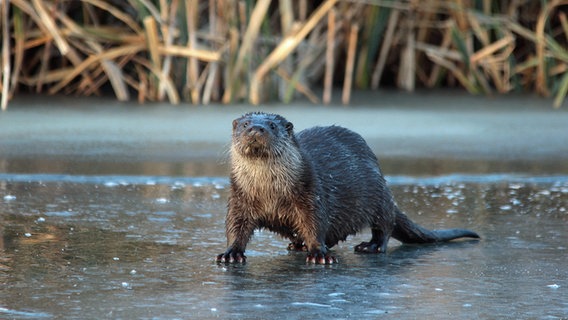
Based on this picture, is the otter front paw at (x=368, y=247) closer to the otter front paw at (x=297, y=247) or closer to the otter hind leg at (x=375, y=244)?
the otter hind leg at (x=375, y=244)

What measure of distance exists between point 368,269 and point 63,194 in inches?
75.3

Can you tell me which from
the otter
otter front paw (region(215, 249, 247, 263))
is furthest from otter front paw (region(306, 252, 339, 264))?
otter front paw (region(215, 249, 247, 263))

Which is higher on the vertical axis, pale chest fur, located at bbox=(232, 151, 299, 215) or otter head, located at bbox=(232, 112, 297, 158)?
otter head, located at bbox=(232, 112, 297, 158)

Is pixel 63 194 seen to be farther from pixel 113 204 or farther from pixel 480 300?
pixel 480 300

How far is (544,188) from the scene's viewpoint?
5.12 m

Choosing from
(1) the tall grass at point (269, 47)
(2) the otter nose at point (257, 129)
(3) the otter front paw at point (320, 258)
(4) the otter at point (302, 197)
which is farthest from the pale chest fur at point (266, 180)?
(1) the tall grass at point (269, 47)

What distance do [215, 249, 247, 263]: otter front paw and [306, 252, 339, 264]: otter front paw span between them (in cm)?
21

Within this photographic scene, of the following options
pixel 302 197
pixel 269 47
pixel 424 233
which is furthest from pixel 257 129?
pixel 269 47

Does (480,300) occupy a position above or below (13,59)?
below

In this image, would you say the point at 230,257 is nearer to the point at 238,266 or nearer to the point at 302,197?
the point at 238,266

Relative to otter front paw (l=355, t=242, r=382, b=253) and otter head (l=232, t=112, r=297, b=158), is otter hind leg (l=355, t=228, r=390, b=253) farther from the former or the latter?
otter head (l=232, t=112, r=297, b=158)

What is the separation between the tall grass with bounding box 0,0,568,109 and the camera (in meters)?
7.86

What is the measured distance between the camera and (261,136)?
11.4 ft

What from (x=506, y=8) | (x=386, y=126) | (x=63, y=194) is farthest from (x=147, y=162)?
(x=506, y=8)
